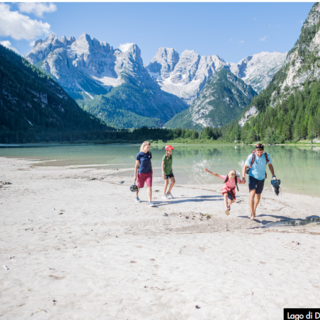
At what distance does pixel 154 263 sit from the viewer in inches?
243

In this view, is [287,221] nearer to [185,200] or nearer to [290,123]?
[185,200]

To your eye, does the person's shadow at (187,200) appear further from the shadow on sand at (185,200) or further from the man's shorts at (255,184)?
the man's shorts at (255,184)

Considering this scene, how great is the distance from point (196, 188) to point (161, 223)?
884 cm

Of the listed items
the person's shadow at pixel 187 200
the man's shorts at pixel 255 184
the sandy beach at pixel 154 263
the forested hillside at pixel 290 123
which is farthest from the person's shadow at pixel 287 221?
the forested hillside at pixel 290 123

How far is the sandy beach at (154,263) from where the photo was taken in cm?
446

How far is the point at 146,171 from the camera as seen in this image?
13.0m

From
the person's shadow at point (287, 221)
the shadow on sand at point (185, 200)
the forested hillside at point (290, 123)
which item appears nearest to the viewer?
the person's shadow at point (287, 221)

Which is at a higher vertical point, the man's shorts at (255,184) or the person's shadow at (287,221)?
the man's shorts at (255,184)

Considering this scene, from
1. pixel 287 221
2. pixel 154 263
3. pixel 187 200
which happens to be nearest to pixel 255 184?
pixel 287 221

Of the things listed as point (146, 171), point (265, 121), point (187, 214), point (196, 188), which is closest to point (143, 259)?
Result: point (187, 214)

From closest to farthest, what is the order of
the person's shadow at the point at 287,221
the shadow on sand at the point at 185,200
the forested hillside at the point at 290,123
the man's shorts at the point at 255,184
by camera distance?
the person's shadow at the point at 287,221, the man's shorts at the point at 255,184, the shadow on sand at the point at 185,200, the forested hillside at the point at 290,123

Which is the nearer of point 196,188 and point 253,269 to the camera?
point 253,269

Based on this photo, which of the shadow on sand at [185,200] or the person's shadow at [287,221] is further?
the shadow on sand at [185,200]

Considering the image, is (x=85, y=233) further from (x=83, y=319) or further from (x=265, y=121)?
(x=265, y=121)
